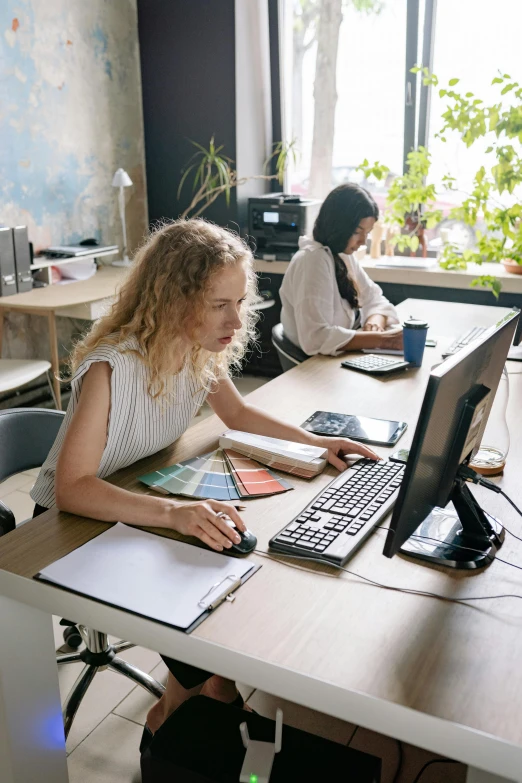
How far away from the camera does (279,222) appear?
4.46m

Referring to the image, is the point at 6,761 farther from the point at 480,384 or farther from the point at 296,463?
the point at 480,384

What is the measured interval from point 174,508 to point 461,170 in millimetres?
3708

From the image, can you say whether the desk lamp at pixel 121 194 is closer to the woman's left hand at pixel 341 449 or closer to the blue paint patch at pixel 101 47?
the blue paint patch at pixel 101 47

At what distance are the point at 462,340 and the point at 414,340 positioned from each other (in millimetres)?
370

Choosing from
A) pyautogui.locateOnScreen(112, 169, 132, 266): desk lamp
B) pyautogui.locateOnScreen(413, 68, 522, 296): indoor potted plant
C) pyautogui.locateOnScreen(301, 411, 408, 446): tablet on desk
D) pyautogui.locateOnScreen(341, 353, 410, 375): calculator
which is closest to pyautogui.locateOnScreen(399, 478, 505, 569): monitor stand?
pyautogui.locateOnScreen(301, 411, 408, 446): tablet on desk

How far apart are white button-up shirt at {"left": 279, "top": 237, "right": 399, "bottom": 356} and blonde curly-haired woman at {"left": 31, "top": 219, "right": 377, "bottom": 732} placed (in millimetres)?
974

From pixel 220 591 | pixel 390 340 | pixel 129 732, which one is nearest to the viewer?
pixel 220 591

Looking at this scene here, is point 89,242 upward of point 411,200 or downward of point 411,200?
downward

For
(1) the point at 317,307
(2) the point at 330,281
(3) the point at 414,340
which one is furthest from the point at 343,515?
(2) the point at 330,281

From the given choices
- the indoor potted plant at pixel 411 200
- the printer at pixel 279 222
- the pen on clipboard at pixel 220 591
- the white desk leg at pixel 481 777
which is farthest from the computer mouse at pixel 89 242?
the white desk leg at pixel 481 777

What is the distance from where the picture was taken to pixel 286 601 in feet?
3.82

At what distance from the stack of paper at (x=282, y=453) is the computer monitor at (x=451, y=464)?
0.31m

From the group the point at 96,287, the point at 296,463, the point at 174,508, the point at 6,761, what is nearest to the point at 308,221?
the point at 96,287

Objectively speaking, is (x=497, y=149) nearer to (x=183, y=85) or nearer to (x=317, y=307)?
(x=317, y=307)
